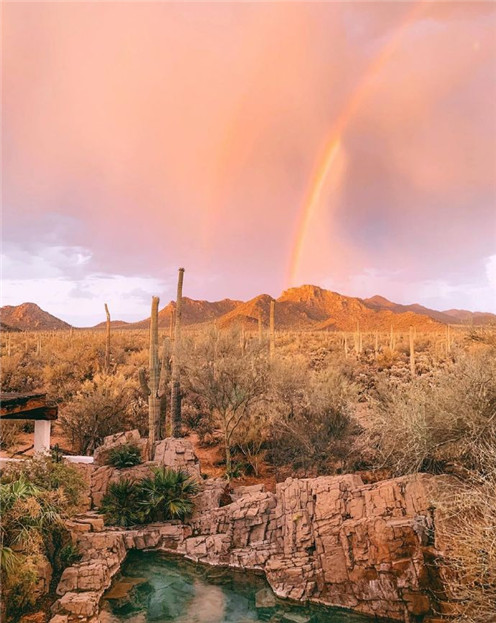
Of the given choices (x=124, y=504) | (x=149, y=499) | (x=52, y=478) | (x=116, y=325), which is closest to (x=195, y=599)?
(x=149, y=499)

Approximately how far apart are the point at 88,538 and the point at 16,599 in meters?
2.42

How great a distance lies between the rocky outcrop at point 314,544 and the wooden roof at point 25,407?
2.72m

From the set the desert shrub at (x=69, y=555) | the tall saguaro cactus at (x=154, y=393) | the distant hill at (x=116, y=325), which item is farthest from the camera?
the distant hill at (x=116, y=325)

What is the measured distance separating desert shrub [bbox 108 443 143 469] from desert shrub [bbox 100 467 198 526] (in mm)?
1007

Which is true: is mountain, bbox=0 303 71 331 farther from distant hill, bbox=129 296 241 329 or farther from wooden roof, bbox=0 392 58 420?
wooden roof, bbox=0 392 58 420

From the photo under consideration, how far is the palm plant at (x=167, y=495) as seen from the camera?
36.7 feet

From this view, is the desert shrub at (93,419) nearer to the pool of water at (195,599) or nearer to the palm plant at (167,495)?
the palm plant at (167,495)

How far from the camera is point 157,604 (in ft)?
28.2

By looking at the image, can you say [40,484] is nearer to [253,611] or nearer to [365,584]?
[253,611]

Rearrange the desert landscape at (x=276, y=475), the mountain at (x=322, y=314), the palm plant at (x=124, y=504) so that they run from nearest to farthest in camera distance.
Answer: the desert landscape at (x=276, y=475) → the palm plant at (x=124, y=504) → the mountain at (x=322, y=314)

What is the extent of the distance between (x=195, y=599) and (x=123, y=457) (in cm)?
489

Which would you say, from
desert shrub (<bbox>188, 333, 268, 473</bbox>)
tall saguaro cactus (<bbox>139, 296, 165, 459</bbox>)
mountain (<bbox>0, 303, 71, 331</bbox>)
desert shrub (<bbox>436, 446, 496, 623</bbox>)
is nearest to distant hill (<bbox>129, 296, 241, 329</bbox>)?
mountain (<bbox>0, 303, 71, 331</bbox>)

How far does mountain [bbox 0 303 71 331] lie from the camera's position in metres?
81.0

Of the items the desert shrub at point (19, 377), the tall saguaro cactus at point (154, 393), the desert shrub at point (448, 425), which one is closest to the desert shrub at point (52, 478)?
the tall saguaro cactus at point (154, 393)
